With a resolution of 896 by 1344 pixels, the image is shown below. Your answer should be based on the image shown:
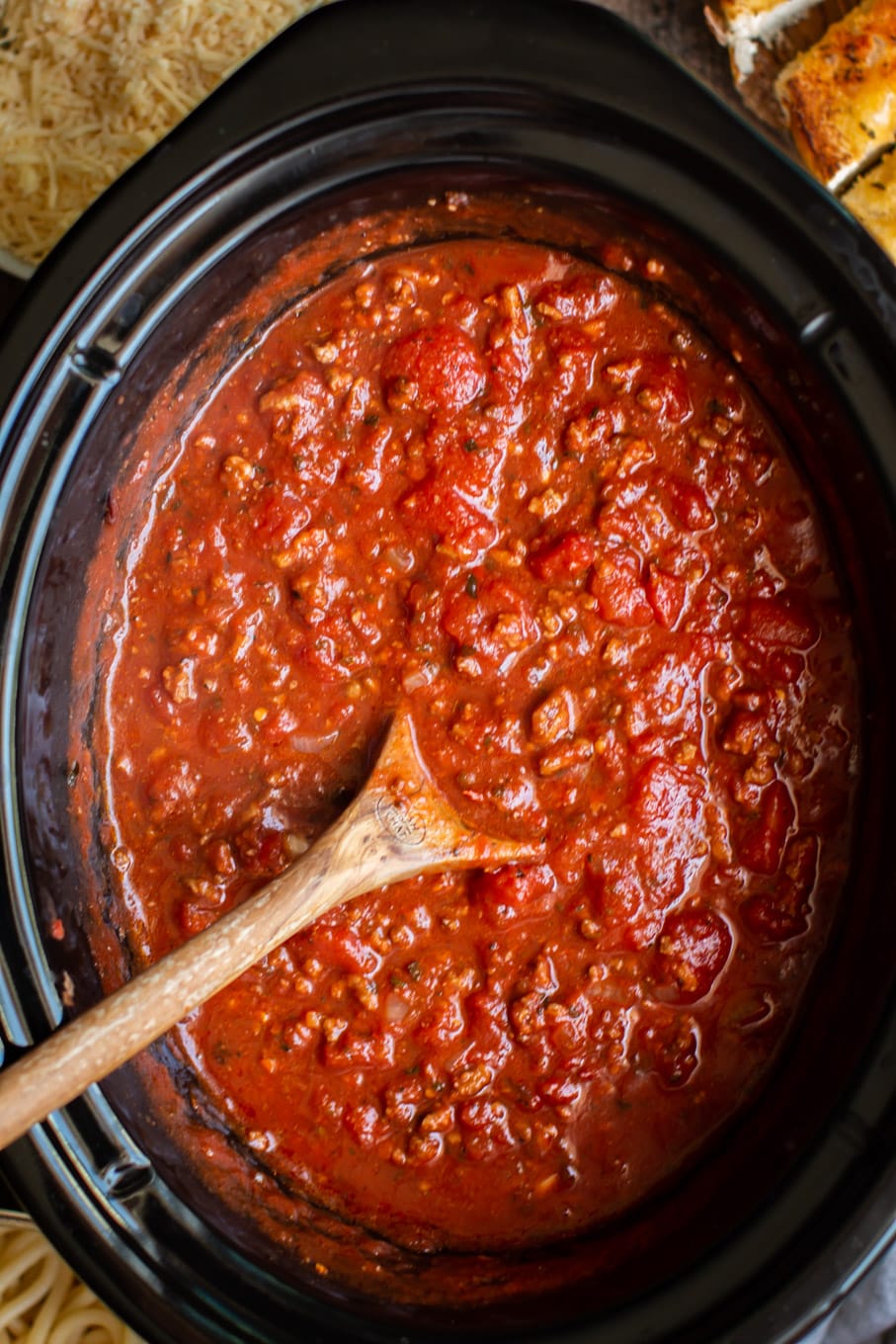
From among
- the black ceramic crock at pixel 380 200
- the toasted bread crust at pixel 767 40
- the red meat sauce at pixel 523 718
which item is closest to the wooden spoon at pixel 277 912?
the red meat sauce at pixel 523 718

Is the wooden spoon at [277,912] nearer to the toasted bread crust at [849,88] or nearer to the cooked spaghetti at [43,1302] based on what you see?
the cooked spaghetti at [43,1302]

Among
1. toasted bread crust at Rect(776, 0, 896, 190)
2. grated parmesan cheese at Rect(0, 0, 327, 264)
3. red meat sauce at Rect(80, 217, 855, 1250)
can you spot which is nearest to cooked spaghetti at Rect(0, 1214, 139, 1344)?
red meat sauce at Rect(80, 217, 855, 1250)

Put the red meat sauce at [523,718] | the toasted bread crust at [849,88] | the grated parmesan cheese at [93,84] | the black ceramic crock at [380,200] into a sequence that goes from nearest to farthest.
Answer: the black ceramic crock at [380,200]
the red meat sauce at [523,718]
the toasted bread crust at [849,88]
the grated parmesan cheese at [93,84]

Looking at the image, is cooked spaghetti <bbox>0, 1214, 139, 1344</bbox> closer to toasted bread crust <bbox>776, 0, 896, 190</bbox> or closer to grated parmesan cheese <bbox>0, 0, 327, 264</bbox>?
grated parmesan cheese <bbox>0, 0, 327, 264</bbox>

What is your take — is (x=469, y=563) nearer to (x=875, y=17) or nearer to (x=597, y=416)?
(x=597, y=416)

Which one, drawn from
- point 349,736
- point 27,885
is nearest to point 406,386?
point 349,736
